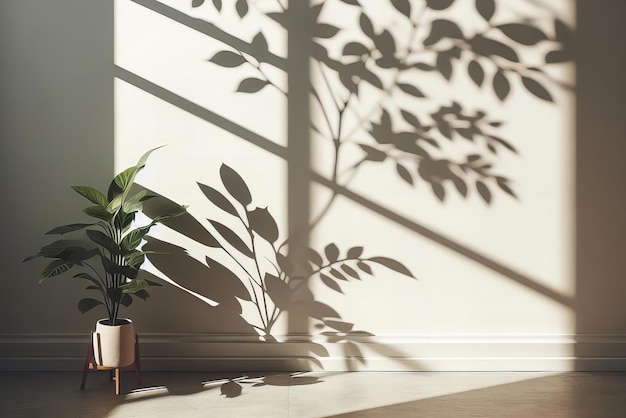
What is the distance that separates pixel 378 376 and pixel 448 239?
2.45 ft

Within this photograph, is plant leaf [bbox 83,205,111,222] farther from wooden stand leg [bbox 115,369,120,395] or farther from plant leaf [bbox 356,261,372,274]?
plant leaf [bbox 356,261,372,274]

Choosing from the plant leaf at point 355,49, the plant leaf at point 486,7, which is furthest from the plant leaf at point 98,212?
the plant leaf at point 486,7

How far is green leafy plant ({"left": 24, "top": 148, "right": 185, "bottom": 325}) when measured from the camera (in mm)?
3117

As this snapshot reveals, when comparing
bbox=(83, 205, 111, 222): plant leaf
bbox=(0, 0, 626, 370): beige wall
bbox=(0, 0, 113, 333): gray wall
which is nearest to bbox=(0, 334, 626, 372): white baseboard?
bbox=(0, 0, 626, 370): beige wall

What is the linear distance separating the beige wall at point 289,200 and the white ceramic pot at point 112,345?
33 cm

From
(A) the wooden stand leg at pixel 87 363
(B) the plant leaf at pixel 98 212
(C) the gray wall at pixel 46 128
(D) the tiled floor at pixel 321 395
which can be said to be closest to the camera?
(D) the tiled floor at pixel 321 395

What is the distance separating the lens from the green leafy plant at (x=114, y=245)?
10.2 feet

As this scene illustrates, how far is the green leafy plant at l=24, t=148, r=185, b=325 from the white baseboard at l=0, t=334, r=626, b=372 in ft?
1.29

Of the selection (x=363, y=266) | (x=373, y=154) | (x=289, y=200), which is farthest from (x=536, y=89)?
(x=289, y=200)

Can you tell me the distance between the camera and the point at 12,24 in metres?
3.44

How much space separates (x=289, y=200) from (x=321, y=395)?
937 mm

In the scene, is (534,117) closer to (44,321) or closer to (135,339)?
(135,339)

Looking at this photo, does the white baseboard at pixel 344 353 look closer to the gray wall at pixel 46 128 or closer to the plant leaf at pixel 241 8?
the gray wall at pixel 46 128

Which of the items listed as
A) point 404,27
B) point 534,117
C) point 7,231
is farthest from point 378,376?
point 7,231
